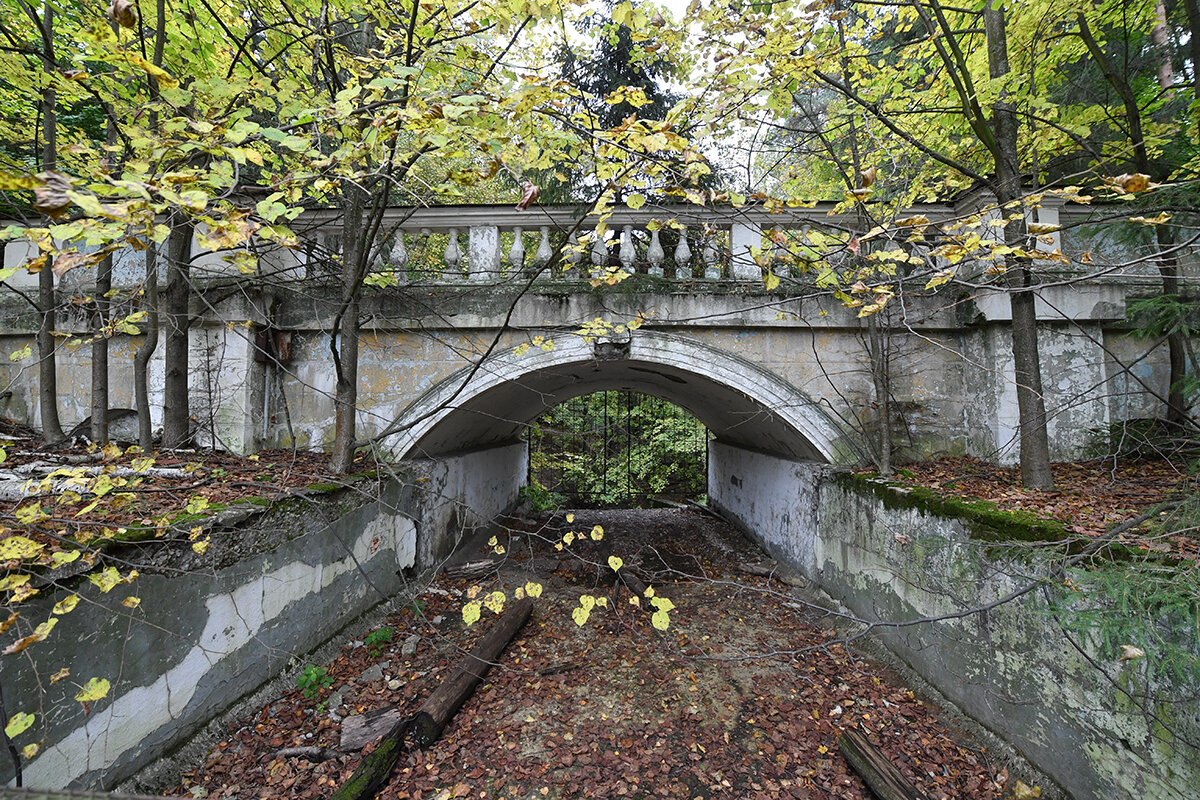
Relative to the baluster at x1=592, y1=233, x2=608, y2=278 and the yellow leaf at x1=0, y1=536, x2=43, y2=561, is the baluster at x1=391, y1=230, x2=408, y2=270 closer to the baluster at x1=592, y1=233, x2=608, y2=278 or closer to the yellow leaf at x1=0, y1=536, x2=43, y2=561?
the baluster at x1=592, y1=233, x2=608, y2=278

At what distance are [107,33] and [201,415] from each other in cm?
361

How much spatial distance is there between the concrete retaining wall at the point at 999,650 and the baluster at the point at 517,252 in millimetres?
4211

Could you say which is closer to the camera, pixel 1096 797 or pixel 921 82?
pixel 1096 797

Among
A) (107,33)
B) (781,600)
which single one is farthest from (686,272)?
(107,33)

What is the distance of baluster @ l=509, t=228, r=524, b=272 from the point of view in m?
5.41

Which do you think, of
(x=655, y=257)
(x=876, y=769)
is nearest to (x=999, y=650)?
(x=876, y=769)

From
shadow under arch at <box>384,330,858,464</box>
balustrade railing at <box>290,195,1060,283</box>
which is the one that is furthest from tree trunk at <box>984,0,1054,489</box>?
shadow under arch at <box>384,330,858,464</box>

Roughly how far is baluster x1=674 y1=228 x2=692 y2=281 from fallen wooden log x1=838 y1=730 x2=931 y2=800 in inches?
170

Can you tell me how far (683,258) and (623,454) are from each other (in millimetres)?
9205

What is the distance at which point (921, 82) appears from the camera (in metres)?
6.02

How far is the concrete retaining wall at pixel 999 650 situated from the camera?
2.62 m

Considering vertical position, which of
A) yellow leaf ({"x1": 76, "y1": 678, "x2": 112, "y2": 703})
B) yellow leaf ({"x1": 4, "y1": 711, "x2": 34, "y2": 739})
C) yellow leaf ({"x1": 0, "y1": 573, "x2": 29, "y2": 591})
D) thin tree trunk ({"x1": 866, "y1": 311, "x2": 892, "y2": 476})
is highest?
thin tree trunk ({"x1": 866, "y1": 311, "x2": 892, "y2": 476})

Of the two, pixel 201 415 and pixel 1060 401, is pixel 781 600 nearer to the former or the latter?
pixel 1060 401

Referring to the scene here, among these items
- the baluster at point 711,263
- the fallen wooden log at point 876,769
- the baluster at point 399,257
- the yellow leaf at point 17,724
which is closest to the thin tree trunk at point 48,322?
the baluster at point 399,257
